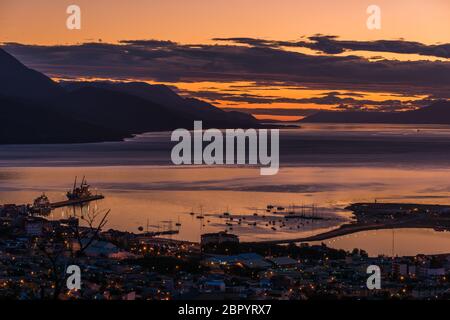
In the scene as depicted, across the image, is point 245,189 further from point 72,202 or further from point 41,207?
point 41,207

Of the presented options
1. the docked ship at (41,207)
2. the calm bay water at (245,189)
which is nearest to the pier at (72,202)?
the calm bay water at (245,189)

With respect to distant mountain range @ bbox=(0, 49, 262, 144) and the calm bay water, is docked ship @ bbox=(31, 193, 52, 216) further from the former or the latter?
distant mountain range @ bbox=(0, 49, 262, 144)

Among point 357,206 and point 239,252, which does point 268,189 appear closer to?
point 357,206

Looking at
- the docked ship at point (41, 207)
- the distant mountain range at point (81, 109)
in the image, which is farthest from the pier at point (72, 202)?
the distant mountain range at point (81, 109)

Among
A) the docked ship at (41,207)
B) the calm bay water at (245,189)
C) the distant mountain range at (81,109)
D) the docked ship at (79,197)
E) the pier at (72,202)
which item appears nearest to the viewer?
the calm bay water at (245,189)

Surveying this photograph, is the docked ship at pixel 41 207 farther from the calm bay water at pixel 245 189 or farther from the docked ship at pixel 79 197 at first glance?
the docked ship at pixel 79 197

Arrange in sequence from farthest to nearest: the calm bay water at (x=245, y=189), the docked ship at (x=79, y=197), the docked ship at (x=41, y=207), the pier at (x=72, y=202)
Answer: the docked ship at (x=79, y=197) → the pier at (x=72, y=202) → the docked ship at (x=41, y=207) → the calm bay water at (x=245, y=189)

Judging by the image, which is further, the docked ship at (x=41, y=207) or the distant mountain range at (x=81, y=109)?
the distant mountain range at (x=81, y=109)

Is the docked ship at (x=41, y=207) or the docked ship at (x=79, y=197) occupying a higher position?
the docked ship at (x=79, y=197)

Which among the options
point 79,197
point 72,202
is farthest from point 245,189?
point 72,202
